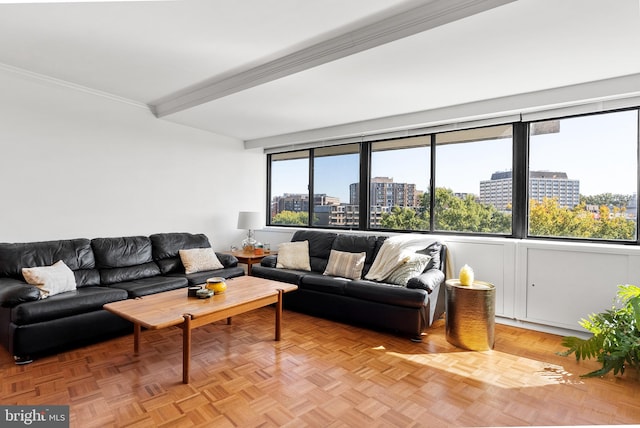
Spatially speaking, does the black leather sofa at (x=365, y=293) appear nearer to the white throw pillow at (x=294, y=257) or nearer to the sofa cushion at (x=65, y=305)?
the white throw pillow at (x=294, y=257)

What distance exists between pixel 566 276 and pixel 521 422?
187 cm

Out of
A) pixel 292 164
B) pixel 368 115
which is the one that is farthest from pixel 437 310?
pixel 292 164

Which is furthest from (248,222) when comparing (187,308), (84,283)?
(187,308)

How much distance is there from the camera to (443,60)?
2.60 m

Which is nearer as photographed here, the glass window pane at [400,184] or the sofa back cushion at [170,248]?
the sofa back cushion at [170,248]

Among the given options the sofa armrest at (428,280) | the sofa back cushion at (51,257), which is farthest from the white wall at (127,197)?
the sofa armrest at (428,280)

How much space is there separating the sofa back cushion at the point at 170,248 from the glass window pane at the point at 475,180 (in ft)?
10.7

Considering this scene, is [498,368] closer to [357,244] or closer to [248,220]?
[357,244]

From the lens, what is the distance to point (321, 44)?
2.59m

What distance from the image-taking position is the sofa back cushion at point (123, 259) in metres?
3.60

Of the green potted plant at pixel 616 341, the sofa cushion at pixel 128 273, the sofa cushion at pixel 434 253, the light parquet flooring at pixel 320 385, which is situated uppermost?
the sofa cushion at pixel 434 253

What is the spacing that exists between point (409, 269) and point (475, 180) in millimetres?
1401

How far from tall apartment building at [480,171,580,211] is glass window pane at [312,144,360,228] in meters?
1.81

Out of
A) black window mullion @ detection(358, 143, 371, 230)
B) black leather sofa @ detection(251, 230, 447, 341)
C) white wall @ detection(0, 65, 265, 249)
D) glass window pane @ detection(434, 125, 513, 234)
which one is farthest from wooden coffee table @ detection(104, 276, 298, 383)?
glass window pane @ detection(434, 125, 513, 234)
